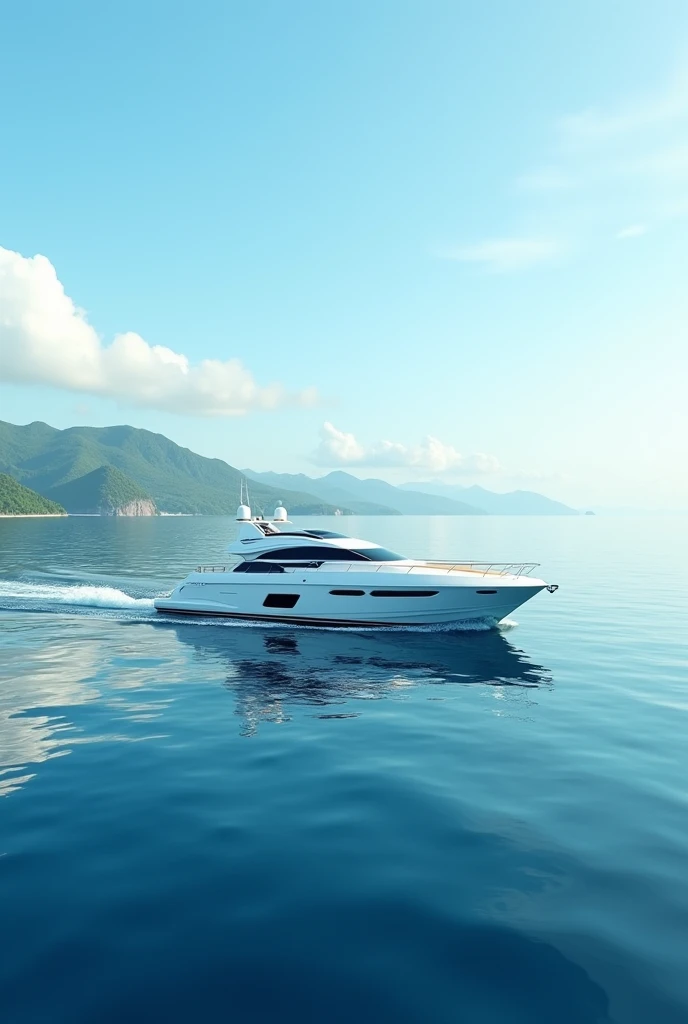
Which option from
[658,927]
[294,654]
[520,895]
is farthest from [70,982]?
[294,654]

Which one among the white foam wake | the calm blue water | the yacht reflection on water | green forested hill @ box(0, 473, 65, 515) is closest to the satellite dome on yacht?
the yacht reflection on water

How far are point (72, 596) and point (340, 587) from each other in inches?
570

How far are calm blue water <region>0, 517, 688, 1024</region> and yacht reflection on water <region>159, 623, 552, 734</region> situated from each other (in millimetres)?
149

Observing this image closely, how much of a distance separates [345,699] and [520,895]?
25.8 ft

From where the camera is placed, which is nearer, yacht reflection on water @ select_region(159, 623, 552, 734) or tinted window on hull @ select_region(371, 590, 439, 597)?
yacht reflection on water @ select_region(159, 623, 552, 734)

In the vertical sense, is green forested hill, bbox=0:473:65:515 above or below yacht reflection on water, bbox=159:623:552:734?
above

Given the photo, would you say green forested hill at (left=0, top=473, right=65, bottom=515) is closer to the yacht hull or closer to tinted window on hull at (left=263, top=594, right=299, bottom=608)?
the yacht hull

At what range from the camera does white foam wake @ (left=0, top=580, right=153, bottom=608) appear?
27344mm

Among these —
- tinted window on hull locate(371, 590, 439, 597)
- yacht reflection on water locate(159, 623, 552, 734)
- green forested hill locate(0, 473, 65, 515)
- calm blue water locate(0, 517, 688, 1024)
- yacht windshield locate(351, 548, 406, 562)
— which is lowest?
yacht reflection on water locate(159, 623, 552, 734)

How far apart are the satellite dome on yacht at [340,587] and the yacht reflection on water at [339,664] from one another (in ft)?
2.55

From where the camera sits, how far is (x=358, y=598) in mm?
22734

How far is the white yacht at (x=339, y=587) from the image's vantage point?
22062 mm

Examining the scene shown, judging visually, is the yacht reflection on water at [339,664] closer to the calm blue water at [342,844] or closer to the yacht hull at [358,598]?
the calm blue water at [342,844]

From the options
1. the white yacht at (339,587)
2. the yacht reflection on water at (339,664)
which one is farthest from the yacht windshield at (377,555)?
the yacht reflection on water at (339,664)
